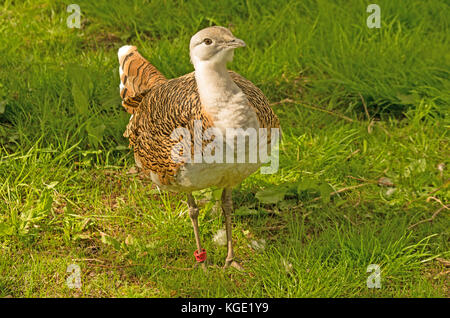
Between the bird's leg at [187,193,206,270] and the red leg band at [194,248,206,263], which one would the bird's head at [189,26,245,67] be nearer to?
the bird's leg at [187,193,206,270]

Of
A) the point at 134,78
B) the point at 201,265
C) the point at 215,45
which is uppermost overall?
the point at 215,45

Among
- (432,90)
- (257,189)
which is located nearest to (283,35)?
(432,90)

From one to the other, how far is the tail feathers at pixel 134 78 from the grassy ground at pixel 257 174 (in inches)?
19.6

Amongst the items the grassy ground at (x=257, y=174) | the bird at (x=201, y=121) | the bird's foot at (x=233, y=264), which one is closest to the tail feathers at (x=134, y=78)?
the bird at (x=201, y=121)

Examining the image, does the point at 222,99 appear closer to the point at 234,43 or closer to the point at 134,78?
the point at 234,43

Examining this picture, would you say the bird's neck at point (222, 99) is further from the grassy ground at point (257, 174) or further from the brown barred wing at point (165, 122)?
the grassy ground at point (257, 174)

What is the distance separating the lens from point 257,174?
4.31 m

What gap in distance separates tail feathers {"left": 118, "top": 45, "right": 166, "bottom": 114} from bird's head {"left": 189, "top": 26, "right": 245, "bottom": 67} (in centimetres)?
88

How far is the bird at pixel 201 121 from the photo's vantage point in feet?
10.2

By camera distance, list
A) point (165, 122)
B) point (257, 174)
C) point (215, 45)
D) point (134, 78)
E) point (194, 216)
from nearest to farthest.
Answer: point (215, 45)
point (165, 122)
point (194, 216)
point (134, 78)
point (257, 174)

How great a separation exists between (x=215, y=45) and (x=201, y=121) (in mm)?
380

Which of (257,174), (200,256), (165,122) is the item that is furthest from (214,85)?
(257,174)

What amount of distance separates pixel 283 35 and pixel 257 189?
5.59ft

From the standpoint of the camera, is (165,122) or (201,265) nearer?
(165,122)
